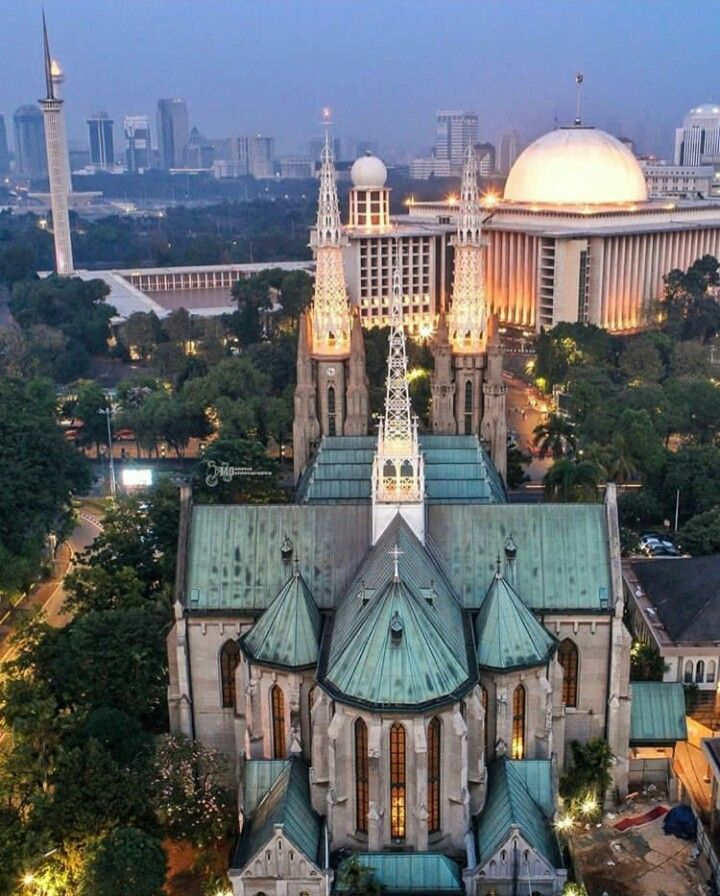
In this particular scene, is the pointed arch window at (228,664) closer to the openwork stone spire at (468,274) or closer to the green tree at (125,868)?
the green tree at (125,868)

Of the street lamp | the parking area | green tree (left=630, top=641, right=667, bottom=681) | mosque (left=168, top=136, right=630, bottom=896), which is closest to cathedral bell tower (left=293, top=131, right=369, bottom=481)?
mosque (left=168, top=136, right=630, bottom=896)

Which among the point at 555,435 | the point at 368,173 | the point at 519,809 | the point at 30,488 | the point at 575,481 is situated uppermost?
the point at 368,173

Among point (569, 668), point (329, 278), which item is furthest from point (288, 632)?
point (329, 278)

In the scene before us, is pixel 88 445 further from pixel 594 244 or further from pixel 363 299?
pixel 594 244

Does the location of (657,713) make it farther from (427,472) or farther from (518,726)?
A: (427,472)

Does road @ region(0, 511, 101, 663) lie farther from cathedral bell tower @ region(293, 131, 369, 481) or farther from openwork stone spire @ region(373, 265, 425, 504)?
openwork stone spire @ region(373, 265, 425, 504)
